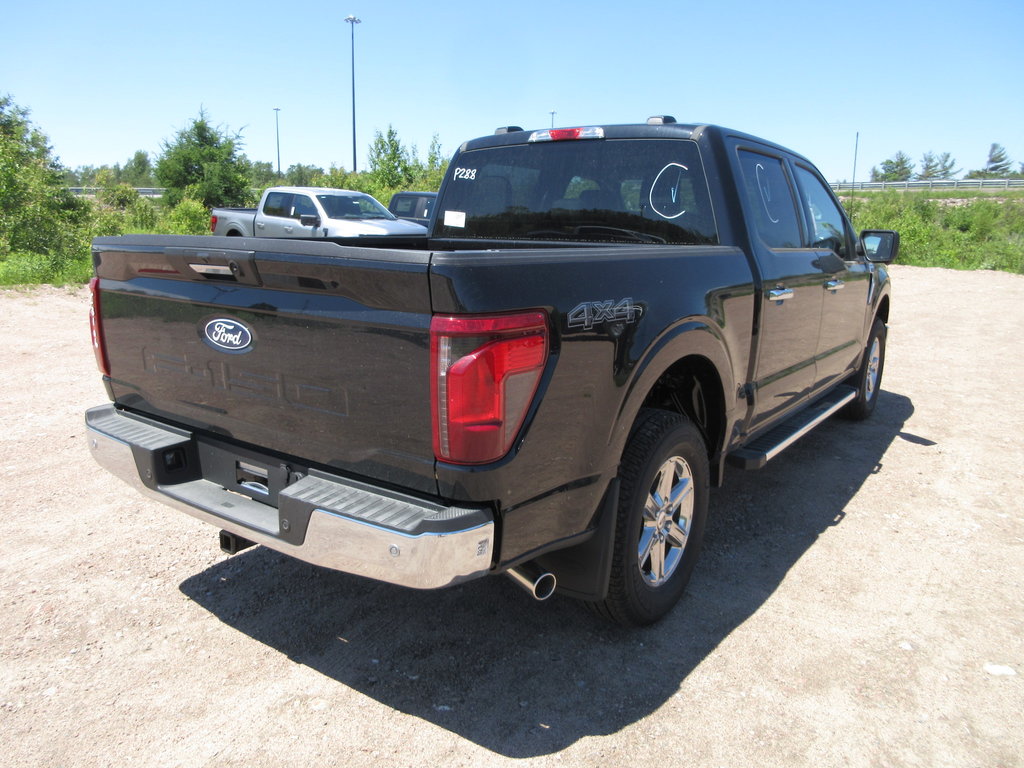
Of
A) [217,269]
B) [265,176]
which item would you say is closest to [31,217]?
[217,269]

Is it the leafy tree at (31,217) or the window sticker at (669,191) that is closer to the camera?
the window sticker at (669,191)

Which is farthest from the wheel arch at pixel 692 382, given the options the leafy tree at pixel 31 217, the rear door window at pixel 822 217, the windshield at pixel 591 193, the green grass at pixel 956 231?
the green grass at pixel 956 231

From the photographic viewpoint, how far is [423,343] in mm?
2080

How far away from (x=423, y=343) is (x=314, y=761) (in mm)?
1359

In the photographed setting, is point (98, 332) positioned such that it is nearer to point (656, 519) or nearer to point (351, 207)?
point (656, 519)

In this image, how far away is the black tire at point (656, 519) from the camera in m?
2.72

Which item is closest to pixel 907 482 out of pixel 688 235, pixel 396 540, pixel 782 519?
pixel 782 519

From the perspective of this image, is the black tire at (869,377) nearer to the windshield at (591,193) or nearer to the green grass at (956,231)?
the windshield at (591,193)

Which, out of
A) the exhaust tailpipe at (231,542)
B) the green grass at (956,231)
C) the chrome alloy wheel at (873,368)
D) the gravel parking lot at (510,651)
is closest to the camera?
the gravel parking lot at (510,651)

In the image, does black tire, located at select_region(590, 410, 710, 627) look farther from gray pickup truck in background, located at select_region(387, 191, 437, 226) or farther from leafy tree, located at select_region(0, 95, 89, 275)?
gray pickup truck in background, located at select_region(387, 191, 437, 226)

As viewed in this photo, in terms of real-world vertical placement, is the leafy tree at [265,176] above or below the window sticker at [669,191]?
above

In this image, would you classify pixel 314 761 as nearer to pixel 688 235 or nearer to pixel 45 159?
pixel 688 235

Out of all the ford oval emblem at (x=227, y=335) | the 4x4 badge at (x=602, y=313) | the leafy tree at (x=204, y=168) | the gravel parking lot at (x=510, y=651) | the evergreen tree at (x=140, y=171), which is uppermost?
the evergreen tree at (x=140, y=171)

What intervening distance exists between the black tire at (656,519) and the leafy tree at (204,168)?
134 feet
